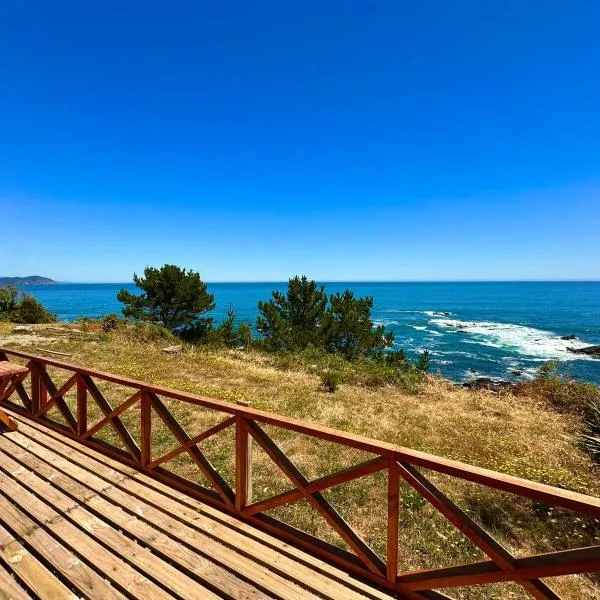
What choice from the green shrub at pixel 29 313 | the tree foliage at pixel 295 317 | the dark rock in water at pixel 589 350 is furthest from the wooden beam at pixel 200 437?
the dark rock in water at pixel 589 350

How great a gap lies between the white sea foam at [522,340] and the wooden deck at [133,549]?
108ft

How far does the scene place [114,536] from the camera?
10.3 ft

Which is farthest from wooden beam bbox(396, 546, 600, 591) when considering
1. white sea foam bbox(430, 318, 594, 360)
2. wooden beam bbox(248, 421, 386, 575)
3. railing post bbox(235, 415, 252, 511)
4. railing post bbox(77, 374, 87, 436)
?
white sea foam bbox(430, 318, 594, 360)

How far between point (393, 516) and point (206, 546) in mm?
1623

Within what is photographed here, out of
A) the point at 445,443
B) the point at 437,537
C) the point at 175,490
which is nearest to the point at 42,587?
the point at 175,490

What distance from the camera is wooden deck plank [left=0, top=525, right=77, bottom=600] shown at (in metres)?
2.55

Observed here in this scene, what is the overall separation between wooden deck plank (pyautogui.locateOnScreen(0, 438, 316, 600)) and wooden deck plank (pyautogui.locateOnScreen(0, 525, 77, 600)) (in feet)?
1.74

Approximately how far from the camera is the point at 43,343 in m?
14.6

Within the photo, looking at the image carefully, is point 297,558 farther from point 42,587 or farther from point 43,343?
point 43,343

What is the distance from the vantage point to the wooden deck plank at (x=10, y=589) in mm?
2498

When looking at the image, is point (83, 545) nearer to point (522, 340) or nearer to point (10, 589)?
point (10, 589)

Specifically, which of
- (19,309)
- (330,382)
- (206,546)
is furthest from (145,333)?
(206,546)

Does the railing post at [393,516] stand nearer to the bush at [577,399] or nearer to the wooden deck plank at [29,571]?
the wooden deck plank at [29,571]

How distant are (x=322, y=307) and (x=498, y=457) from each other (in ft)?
51.1
